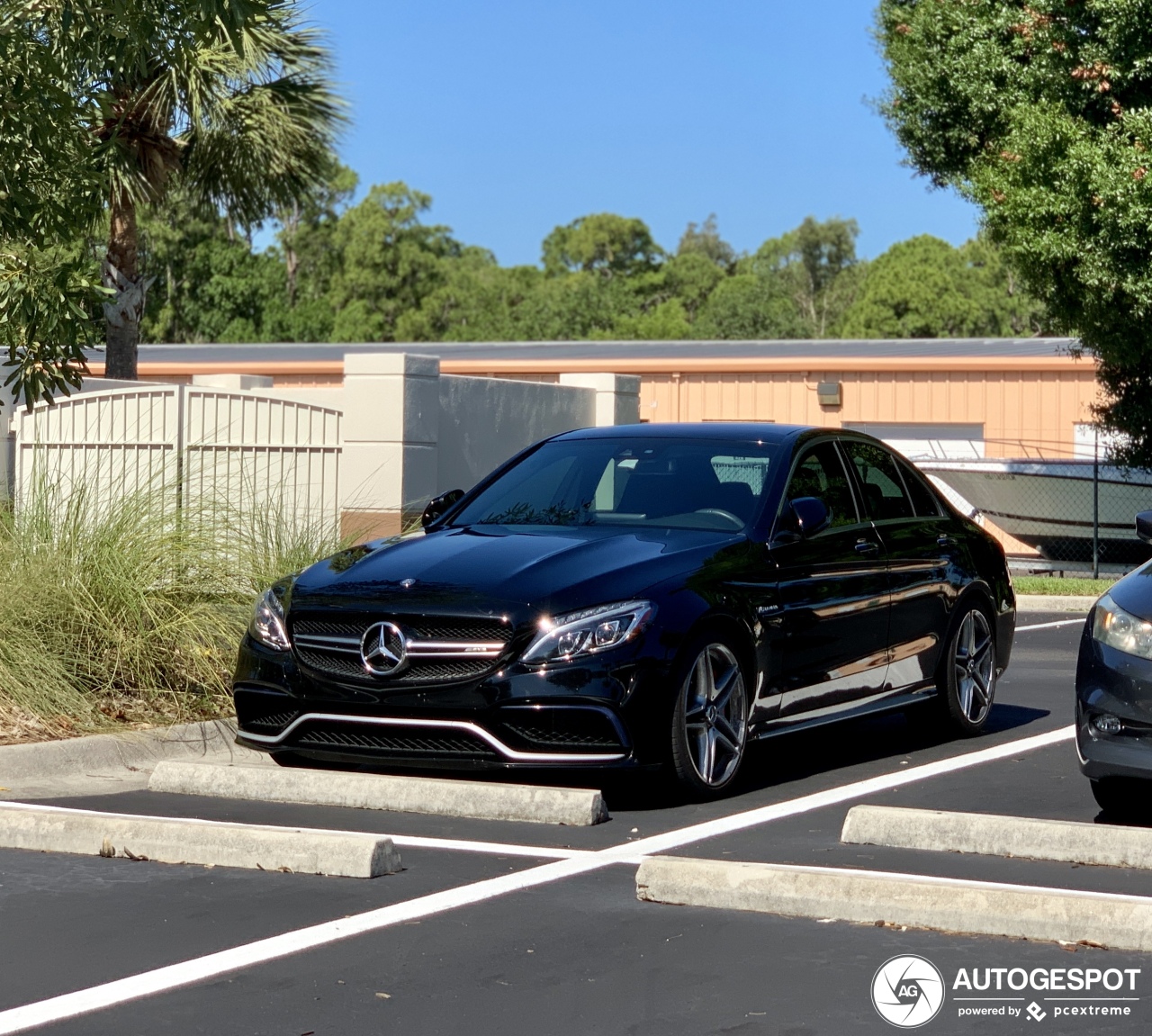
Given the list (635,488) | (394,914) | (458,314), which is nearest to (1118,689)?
(635,488)

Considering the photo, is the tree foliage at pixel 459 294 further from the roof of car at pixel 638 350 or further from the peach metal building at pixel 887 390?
the peach metal building at pixel 887 390

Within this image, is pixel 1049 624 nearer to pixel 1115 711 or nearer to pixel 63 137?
pixel 1115 711

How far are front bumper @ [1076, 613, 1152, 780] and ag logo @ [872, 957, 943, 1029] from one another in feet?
6.96

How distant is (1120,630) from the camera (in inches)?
276

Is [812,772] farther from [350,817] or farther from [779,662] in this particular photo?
[350,817]

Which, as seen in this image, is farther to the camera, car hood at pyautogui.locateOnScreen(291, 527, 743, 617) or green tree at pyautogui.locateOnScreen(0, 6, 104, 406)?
green tree at pyautogui.locateOnScreen(0, 6, 104, 406)

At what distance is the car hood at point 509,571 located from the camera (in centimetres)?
729

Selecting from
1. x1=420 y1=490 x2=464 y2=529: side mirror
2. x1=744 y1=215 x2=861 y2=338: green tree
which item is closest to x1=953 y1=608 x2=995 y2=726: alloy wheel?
x1=420 y1=490 x2=464 y2=529: side mirror

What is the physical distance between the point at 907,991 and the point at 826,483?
14.2 feet

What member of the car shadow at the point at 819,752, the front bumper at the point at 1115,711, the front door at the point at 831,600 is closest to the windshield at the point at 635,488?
the front door at the point at 831,600

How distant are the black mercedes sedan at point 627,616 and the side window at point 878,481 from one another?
0.01 meters

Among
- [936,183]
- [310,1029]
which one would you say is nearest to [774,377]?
[936,183]

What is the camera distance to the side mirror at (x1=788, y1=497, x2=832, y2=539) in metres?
8.23

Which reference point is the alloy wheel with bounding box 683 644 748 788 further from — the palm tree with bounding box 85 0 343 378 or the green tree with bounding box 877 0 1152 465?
the palm tree with bounding box 85 0 343 378
